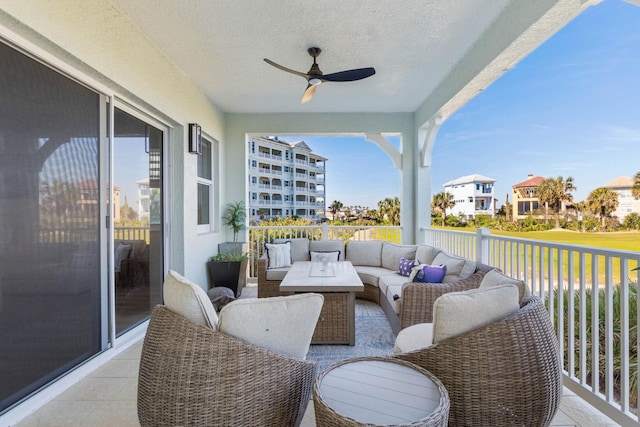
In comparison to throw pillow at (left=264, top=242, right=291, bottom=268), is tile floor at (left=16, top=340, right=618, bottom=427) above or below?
below

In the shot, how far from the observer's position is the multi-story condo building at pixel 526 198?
17.8ft

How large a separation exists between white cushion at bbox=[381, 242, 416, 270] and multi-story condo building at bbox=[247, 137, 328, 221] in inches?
119

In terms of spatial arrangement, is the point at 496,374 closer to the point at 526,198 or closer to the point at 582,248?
the point at 582,248

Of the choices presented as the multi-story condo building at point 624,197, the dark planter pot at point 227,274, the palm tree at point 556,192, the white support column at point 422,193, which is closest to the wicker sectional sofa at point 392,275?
the dark planter pot at point 227,274

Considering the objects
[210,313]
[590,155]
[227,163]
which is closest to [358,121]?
[227,163]

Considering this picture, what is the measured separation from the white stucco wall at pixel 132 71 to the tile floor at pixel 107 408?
5.79ft

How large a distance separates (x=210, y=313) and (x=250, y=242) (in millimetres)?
4288

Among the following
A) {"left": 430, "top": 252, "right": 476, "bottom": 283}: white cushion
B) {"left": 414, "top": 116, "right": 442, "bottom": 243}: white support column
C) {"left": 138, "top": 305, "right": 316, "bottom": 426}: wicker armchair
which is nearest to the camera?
{"left": 138, "top": 305, "right": 316, "bottom": 426}: wicker armchair

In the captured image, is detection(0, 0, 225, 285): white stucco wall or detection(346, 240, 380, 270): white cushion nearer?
detection(0, 0, 225, 285): white stucco wall

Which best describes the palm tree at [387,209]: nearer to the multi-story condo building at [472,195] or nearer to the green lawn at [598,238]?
the multi-story condo building at [472,195]

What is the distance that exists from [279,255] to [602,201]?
4681 mm

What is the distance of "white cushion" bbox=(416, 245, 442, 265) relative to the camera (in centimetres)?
392

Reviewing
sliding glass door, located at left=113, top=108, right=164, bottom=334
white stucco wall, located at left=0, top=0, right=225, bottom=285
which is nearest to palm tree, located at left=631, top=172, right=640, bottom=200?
Answer: white stucco wall, located at left=0, top=0, right=225, bottom=285

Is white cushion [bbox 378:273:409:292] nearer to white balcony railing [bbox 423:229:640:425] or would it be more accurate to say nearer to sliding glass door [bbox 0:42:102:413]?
white balcony railing [bbox 423:229:640:425]
